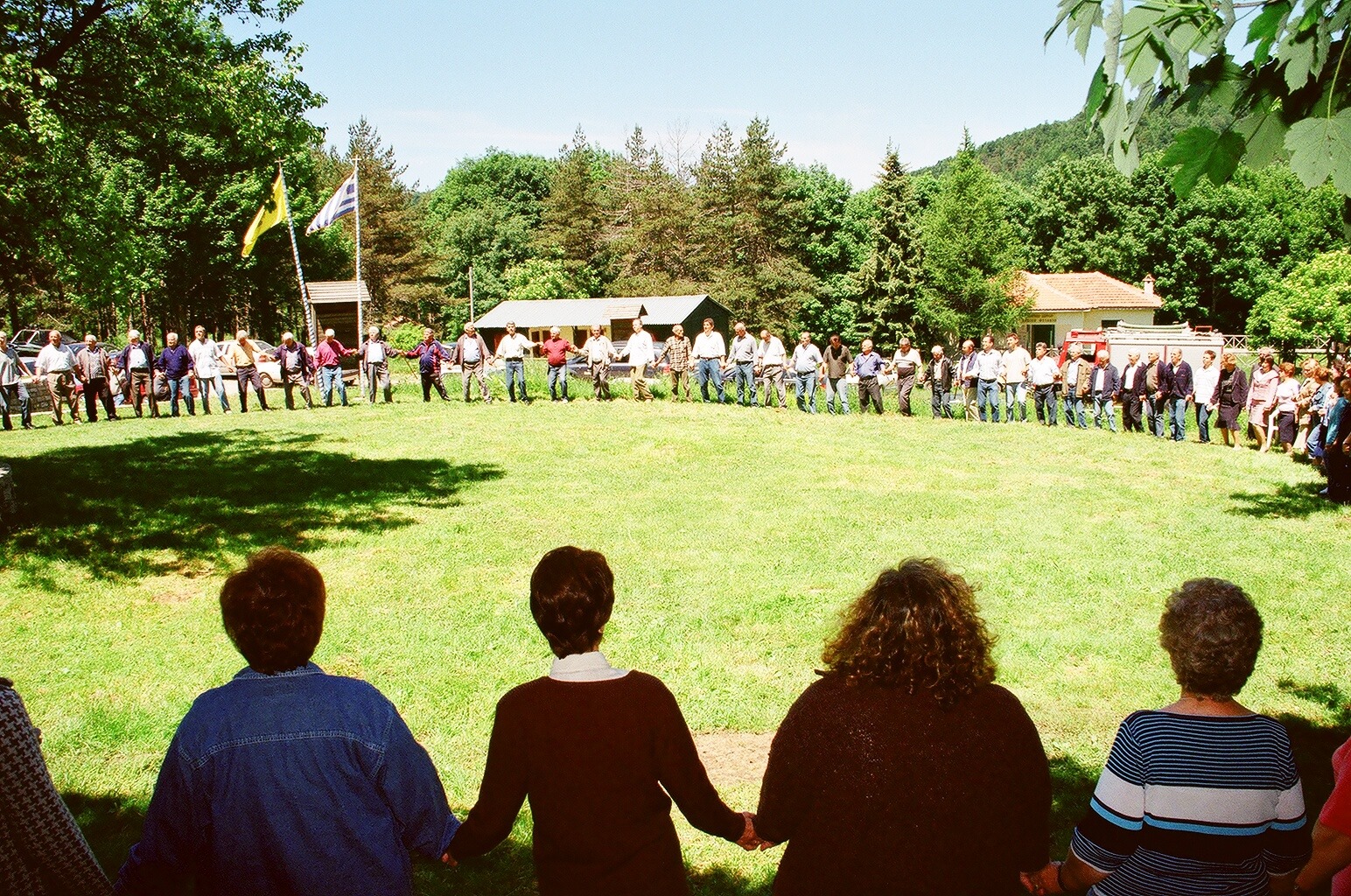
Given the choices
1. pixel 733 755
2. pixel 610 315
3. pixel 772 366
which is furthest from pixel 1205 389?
pixel 610 315

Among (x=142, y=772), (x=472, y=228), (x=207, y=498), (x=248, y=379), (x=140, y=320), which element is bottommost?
(x=142, y=772)

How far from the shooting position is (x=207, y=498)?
34.4ft

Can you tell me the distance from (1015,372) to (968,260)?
3485 centimetres

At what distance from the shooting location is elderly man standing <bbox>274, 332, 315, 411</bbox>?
19.4 metres

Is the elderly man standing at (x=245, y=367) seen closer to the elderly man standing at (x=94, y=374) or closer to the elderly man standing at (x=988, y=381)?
the elderly man standing at (x=94, y=374)

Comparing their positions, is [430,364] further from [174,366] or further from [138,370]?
[138,370]

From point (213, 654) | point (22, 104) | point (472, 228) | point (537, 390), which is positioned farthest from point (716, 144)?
point (213, 654)

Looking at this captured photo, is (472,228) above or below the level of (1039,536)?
above

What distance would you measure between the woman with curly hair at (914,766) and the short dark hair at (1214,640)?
0.49 meters

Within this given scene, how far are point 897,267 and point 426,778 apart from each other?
51597 millimetres

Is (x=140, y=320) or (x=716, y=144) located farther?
(x=716, y=144)

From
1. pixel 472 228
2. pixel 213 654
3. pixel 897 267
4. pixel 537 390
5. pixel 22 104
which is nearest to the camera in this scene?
pixel 213 654

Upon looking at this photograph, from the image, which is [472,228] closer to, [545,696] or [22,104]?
[22,104]

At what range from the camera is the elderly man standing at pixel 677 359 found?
824 inches
